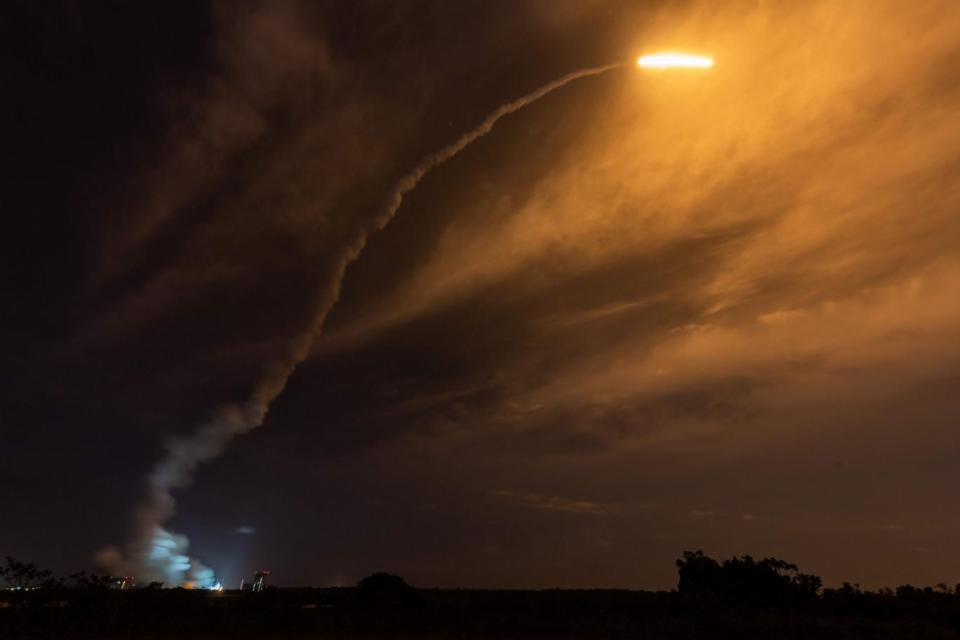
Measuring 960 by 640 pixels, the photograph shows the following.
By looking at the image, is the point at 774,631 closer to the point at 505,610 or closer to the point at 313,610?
the point at 505,610

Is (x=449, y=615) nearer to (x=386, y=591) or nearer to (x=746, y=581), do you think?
(x=386, y=591)

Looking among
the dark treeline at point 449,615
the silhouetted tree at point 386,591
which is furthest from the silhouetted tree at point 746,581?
the silhouetted tree at point 386,591

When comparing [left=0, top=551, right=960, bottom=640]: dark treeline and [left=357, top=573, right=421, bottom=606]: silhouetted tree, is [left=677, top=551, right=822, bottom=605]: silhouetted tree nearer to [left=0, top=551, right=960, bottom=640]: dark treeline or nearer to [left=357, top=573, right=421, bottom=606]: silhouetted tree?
[left=0, top=551, right=960, bottom=640]: dark treeline

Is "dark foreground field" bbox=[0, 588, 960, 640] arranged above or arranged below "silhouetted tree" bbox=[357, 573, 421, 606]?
below

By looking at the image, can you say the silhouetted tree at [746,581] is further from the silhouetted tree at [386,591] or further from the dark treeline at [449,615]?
the silhouetted tree at [386,591]

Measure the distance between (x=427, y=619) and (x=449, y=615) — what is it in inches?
99.5

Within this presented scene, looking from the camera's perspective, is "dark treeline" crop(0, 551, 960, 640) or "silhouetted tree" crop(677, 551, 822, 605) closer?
"dark treeline" crop(0, 551, 960, 640)

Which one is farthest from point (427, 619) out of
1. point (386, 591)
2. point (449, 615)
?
point (386, 591)

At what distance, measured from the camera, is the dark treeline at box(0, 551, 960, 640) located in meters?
34.0

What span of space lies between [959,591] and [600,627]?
4929cm

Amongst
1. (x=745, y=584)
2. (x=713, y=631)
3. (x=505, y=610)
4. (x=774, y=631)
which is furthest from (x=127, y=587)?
(x=745, y=584)

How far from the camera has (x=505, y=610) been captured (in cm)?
4409

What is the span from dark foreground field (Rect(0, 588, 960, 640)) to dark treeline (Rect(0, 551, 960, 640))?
60 mm

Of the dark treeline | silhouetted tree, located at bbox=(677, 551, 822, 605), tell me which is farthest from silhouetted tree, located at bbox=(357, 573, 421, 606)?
silhouetted tree, located at bbox=(677, 551, 822, 605)
